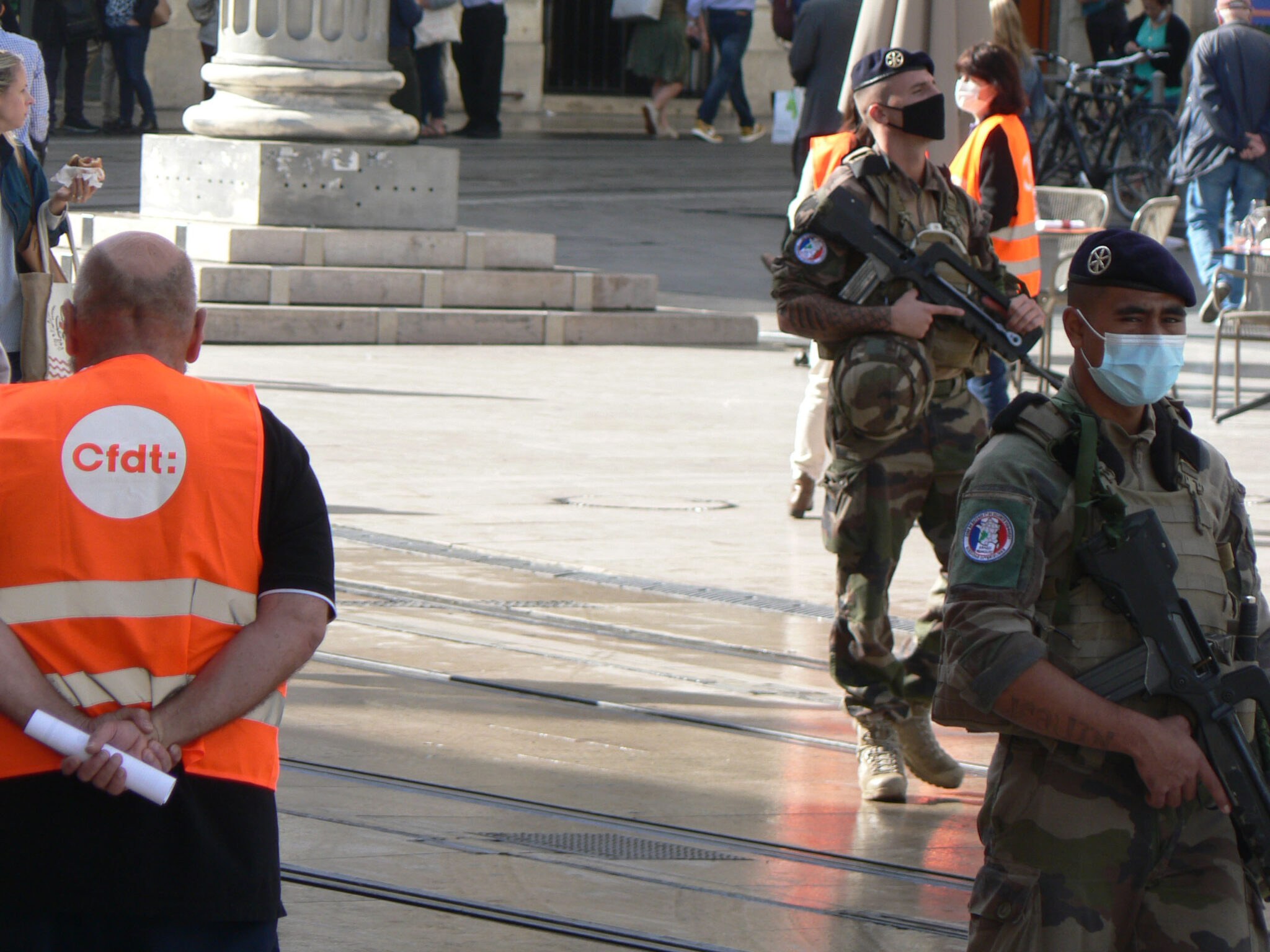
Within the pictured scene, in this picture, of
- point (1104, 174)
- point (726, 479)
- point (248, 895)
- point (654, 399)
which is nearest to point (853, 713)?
point (248, 895)

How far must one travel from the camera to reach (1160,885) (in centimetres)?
344

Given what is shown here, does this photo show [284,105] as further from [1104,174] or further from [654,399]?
[1104,174]

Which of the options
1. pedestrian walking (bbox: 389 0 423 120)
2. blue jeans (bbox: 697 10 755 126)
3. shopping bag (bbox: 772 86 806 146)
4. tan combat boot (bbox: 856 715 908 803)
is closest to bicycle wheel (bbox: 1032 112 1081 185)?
shopping bag (bbox: 772 86 806 146)

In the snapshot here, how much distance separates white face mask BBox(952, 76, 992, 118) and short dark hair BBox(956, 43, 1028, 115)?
0.02 metres

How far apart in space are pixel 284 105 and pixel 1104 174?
1075cm

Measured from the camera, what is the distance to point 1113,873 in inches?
134

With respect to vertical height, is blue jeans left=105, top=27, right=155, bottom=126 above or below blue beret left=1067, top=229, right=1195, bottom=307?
below

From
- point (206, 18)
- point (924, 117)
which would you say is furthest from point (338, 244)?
point (924, 117)

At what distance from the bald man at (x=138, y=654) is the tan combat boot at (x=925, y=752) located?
293cm

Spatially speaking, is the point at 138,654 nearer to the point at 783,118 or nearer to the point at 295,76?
the point at 295,76

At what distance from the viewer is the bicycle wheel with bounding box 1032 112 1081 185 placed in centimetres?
2328

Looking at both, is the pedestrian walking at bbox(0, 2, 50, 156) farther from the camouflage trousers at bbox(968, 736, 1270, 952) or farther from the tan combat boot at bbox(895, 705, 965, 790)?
the camouflage trousers at bbox(968, 736, 1270, 952)

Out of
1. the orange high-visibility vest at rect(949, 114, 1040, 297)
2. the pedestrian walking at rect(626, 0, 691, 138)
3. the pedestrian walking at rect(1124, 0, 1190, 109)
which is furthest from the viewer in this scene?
the pedestrian walking at rect(626, 0, 691, 138)

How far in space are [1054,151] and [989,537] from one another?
811 inches
